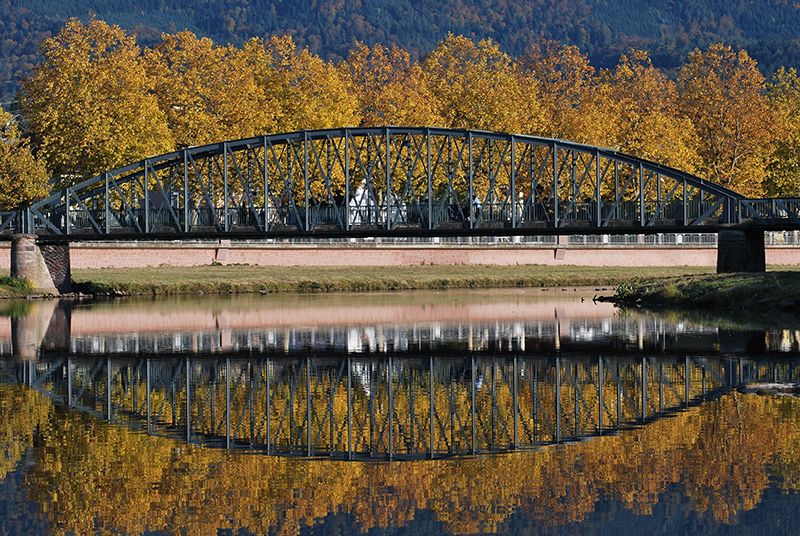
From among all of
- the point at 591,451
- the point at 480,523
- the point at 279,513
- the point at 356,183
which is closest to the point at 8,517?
the point at 279,513

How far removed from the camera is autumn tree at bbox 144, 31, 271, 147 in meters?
78.1

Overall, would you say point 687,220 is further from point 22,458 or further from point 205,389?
point 22,458

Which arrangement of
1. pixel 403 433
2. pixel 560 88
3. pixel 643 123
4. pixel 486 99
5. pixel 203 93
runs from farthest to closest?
1. pixel 560 88
2. pixel 643 123
3. pixel 486 99
4. pixel 203 93
5. pixel 403 433

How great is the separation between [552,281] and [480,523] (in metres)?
59.2

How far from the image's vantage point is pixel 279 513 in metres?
14.9

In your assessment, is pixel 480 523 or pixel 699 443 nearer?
pixel 480 523

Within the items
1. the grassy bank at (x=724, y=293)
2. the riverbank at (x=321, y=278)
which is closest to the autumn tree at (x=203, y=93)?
the riverbank at (x=321, y=278)

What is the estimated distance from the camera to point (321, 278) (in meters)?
70.2

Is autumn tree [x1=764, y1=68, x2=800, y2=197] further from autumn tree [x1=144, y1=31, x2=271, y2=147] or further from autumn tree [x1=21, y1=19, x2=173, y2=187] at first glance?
autumn tree [x1=21, y1=19, x2=173, y2=187]

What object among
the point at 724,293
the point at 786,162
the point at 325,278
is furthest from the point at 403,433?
the point at 786,162

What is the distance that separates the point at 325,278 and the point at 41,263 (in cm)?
1513

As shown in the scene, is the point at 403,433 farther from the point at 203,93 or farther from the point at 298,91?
the point at 298,91

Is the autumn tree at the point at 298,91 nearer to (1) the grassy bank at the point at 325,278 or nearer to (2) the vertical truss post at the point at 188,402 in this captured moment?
(1) the grassy bank at the point at 325,278

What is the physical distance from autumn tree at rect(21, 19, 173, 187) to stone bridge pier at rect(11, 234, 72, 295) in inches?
373
